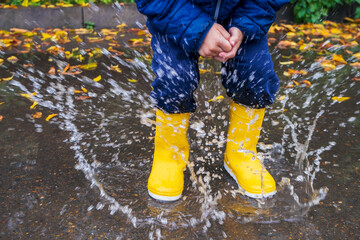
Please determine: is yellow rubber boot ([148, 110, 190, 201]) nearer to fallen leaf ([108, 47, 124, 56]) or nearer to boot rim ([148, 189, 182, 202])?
boot rim ([148, 189, 182, 202])

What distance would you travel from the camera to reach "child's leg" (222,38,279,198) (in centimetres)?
164

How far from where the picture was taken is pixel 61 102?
105 inches

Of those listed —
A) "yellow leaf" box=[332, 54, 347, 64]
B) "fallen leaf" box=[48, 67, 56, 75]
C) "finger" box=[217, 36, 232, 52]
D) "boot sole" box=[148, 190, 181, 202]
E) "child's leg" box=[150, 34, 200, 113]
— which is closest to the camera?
"finger" box=[217, 36, 232, 52]

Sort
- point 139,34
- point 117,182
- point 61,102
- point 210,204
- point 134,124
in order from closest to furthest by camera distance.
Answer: point 210,204 → point 117,182 → point 134,124 → point 61,102 → point 139,34

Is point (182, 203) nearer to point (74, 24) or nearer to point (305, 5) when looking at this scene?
point (74, 24)

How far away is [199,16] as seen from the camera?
4.98 feet

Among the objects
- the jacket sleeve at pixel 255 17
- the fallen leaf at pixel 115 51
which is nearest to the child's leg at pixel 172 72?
the jacket sleeve at pixel 255 17

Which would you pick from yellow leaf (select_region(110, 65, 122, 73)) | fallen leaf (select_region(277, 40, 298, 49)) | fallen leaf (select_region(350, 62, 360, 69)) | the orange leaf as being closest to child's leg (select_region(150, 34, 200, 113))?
the orange leaf

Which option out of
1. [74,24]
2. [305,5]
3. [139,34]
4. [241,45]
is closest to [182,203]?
[241,45]

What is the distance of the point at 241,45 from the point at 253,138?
1.60ft

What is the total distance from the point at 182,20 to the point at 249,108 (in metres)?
0.55

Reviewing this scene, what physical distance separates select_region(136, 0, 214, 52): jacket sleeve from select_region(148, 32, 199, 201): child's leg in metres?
0.09

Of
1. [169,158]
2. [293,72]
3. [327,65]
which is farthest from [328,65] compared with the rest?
[169,158]

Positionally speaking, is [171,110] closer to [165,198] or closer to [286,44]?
[165,198]
